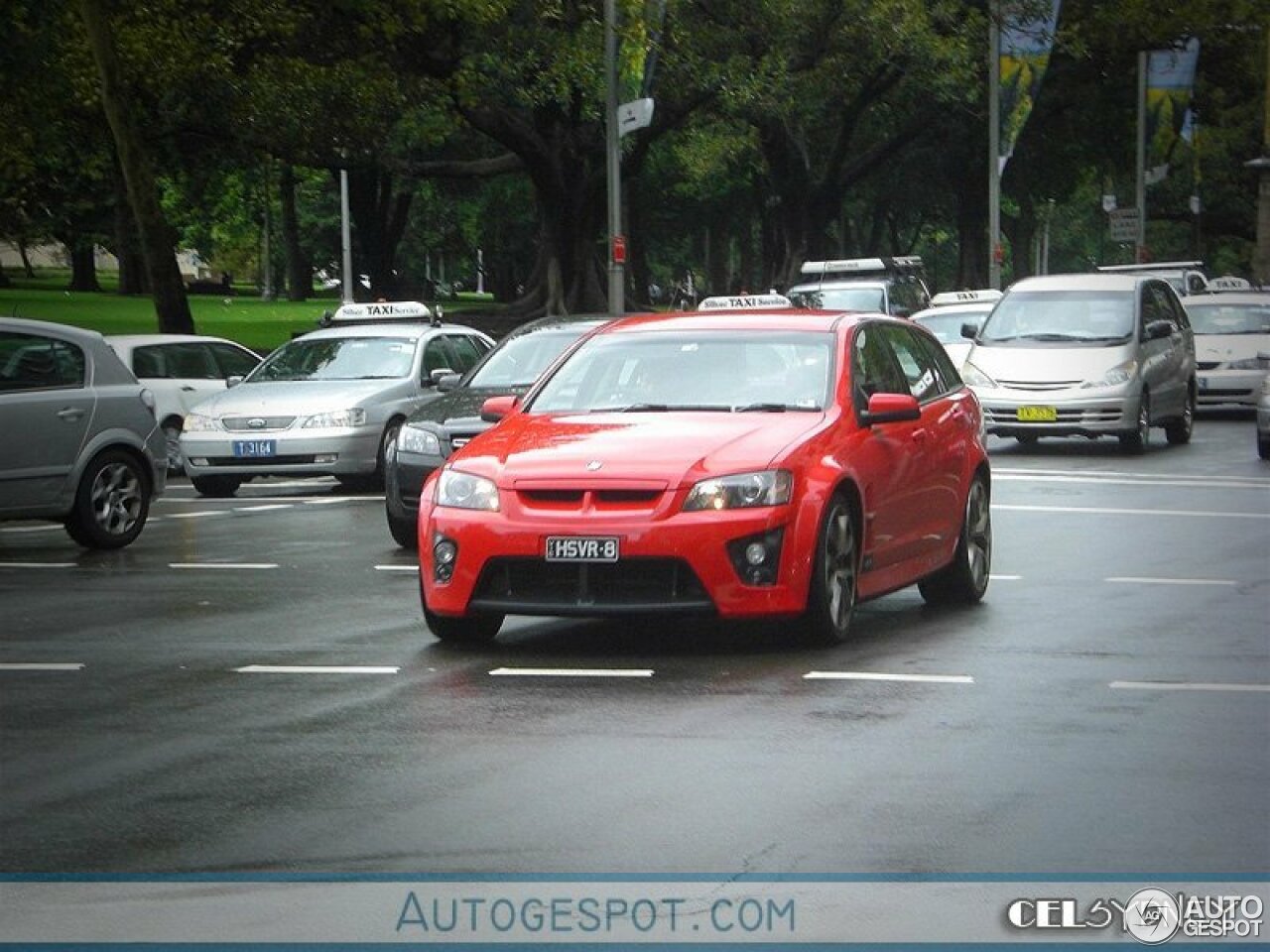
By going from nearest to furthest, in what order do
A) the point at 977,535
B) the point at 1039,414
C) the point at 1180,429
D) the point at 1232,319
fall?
the point at 977,535 < the point at 1039,414 < the point at 1180,429 < the point at 1232,319

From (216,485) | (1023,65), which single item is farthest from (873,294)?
(216,485)

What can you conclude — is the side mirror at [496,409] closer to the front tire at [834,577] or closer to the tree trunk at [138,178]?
the front tire at [834,577]

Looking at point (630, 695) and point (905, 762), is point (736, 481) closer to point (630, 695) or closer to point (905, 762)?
point (630, 695)

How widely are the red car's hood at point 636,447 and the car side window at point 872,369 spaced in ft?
1.69

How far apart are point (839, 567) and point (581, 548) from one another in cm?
126

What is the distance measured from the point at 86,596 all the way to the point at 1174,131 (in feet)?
138

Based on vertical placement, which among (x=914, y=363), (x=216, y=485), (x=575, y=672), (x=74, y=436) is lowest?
A: (x=216, y=485)

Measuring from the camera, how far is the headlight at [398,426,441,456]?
635 inches

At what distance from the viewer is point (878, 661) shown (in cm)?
1070

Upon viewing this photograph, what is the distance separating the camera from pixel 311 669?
10602mm

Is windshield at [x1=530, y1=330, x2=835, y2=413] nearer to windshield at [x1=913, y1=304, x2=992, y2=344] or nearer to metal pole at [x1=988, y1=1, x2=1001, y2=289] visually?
windshield at [x1=913, y1=304, x2=992, y2=344]

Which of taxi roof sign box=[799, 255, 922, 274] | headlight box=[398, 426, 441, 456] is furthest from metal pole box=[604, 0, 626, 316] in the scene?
headlight box=[398, 426, 441, 456]

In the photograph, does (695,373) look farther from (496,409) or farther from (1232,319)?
(1232,319)

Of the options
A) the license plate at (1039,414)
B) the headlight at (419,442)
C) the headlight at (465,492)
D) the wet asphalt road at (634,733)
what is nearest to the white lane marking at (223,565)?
the wet asphalt road at (634,733)
